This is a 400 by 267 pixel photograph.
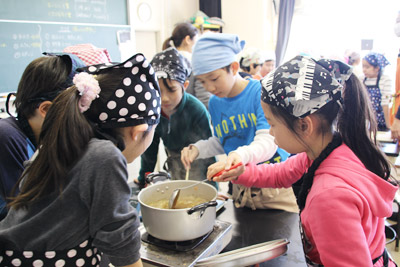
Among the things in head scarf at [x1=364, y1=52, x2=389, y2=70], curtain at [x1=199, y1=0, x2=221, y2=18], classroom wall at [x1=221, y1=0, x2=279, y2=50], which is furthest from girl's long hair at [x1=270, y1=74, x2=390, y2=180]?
curtain at [x1=199, y1=0, x2=221, y2=18]

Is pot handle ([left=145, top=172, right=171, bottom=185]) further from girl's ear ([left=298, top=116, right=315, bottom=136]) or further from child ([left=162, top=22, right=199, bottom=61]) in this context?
child ([left=162, top=22, right=199, bottom=61])

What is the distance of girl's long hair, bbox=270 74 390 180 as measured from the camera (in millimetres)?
778

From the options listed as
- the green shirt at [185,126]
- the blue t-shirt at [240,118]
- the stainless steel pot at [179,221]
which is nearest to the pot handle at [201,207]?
the stainless steel pot at [179,221]

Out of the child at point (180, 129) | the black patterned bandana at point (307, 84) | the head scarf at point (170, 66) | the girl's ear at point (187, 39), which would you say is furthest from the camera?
the girl's ear at point (187, 39)

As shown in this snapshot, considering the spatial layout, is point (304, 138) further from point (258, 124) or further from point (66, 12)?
point (66, 12)

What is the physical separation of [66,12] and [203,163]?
2041mm

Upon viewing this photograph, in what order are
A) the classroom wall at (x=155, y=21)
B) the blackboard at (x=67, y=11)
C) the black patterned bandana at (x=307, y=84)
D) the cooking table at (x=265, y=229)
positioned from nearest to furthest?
1. the black patterned bandana at (x=307, y=84)
2. the cooking table at (x=265, y=229)
3. the blackboard at (x=67, y=11)
4. the classroom wall at (x=155, y=21)

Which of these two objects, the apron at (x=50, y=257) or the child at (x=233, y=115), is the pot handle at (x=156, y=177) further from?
the apron at (x=50, y=257)

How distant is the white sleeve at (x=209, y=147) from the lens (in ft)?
4.45

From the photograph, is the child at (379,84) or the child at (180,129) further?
the child at (379,84)

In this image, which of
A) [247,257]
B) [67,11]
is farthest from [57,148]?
[67,11]

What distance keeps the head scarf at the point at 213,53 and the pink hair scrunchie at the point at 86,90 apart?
27.4 inches

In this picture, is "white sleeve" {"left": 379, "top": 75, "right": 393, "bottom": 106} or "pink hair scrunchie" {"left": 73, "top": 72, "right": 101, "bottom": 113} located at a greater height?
"pink hair scrunchie" {"left": 73, "top": 72, "right": 101, "bottom": 113}

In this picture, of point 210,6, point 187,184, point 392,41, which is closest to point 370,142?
point 187,184
